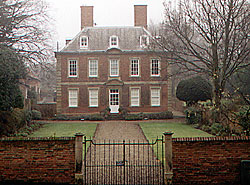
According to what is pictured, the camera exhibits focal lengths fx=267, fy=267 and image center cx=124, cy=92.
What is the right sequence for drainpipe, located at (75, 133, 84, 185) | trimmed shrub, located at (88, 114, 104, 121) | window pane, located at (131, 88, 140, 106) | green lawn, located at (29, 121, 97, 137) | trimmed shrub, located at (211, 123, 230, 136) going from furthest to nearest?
window pane, located at (131, 88, 140, 106) → trimmed shrub, located at (88, 114, 104, 121) → green lawn, located at (29, 121, 97, 137) → trimmed shrub, located at (211, 123, 230, 136) → drainpipe, located at (75, 133, 84, 185)

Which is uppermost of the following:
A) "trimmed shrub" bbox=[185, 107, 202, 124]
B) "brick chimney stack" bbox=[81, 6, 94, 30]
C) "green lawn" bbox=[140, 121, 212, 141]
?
"brick chimney stack" bbox=[81, 6, 94, 30]

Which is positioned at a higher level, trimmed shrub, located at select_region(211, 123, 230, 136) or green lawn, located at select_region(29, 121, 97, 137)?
trimmed shrub, located at select_region(211, 123, 230, 136)

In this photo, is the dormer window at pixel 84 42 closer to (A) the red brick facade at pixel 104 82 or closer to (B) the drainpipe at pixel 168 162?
(A) the red brick facade at pixel 104 82

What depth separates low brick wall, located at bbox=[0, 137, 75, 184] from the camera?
8039 millimetres

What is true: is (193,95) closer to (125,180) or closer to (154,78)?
(154,78)

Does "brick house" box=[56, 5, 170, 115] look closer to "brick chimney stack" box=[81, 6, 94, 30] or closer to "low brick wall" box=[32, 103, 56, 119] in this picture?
"low brick wall" box=[32, 103, 56, 119]

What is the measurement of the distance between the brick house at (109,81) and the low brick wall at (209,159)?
2006 centimetres

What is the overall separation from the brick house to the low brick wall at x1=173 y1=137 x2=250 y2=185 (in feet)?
65.8

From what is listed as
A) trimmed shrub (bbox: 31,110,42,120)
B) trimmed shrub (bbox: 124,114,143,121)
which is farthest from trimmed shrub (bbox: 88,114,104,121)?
trimmed shrub (bbox: 31,110,42,120)

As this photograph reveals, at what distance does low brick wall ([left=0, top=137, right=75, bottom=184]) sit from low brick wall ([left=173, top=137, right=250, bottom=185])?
130 inches

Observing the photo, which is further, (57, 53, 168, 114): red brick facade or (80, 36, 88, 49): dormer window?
(80, 36, 88, 49): dormer window

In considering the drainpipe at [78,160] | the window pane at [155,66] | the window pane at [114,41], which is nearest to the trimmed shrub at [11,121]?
the drainpipe at [78,160]

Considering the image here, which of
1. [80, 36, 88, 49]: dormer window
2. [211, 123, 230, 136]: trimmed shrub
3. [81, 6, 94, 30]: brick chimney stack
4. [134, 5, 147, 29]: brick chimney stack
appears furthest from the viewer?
[81, 6, 94, 30]: brick chimney stack

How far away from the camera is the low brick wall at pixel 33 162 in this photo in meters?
8.04
